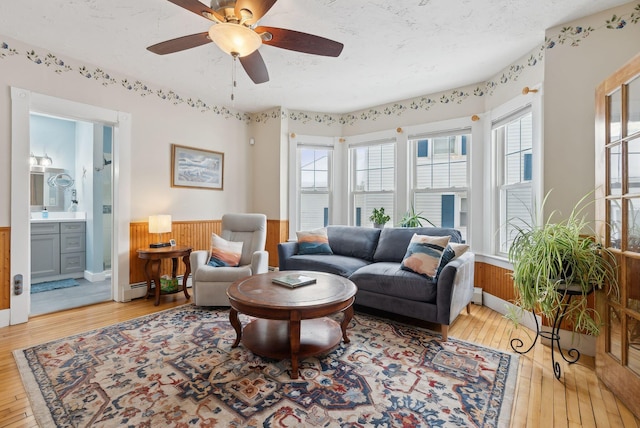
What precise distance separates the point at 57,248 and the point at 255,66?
427 cm

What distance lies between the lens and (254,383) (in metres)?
1.84

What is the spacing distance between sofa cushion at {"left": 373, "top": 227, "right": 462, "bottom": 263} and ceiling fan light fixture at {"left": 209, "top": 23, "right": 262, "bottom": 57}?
244cm

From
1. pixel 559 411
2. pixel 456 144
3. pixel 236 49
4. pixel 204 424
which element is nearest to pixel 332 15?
pixel 236 49

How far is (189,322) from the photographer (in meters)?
2.83

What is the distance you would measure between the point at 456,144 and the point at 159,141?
3.80m

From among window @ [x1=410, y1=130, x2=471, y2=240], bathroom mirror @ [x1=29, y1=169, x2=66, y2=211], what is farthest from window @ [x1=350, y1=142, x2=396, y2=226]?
bathroom mirror @ [x1=29, y1=169, x2=66, y2=211]

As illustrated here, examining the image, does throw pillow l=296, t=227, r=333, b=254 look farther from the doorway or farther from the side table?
the doorway

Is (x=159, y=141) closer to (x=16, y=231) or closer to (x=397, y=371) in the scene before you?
(x=16, y=231)

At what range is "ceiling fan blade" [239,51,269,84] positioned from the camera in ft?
7.03

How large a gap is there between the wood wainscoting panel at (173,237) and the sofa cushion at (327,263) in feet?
4.84

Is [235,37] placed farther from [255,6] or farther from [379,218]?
[379,218]

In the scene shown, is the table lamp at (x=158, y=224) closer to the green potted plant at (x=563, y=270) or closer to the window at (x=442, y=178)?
the window at (x=442, y=178)

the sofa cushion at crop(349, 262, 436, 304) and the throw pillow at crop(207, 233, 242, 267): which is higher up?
the throw pillow at crop(207, 233, 242, 267)

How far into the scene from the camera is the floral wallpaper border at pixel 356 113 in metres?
2.37
